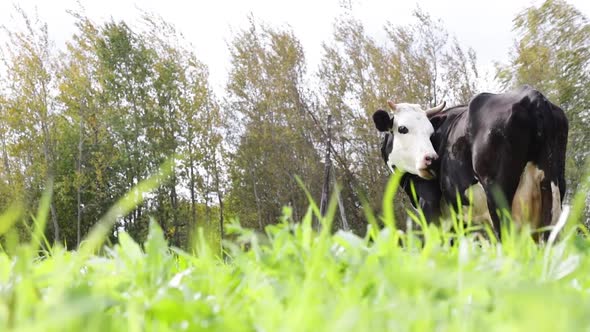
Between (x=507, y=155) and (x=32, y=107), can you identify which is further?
(x=32, y=107)

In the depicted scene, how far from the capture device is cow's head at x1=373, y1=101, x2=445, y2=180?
16.7 feet

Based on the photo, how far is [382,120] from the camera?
551cm

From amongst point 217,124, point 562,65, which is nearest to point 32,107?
point 217,124

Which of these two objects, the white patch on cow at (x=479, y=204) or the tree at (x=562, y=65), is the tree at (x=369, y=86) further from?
the white patch on cow at (x=479, y=204)

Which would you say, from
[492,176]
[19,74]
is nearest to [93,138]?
[19,74]

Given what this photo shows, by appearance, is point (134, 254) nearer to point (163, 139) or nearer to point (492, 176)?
point (492, 176)

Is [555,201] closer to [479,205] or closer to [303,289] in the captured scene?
[479,205]

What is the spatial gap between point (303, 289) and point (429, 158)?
14.8 feet

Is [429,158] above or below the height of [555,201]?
above

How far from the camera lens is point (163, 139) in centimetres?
2402

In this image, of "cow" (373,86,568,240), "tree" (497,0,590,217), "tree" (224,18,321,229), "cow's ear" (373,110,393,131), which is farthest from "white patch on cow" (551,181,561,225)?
"tree" (224,18,321,229)

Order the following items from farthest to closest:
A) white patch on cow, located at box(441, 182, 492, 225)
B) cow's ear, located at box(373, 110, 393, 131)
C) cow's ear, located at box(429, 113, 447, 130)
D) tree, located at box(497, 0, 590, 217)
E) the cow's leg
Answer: tree, located at box(497, 0, 590, 217)
cow's ear, located at box(373, 110, 393, 131)
cow's ear, located at box(429, 113, 447, 130)
white patch on cow, located at box(441, 182, 492, 225)
the cow's leg

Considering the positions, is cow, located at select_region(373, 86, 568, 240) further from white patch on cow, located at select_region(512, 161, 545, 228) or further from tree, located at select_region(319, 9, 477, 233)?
tree, located at select_region(319, 9, 477, 233)

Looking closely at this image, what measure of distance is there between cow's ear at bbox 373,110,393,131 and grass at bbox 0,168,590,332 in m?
4.34
